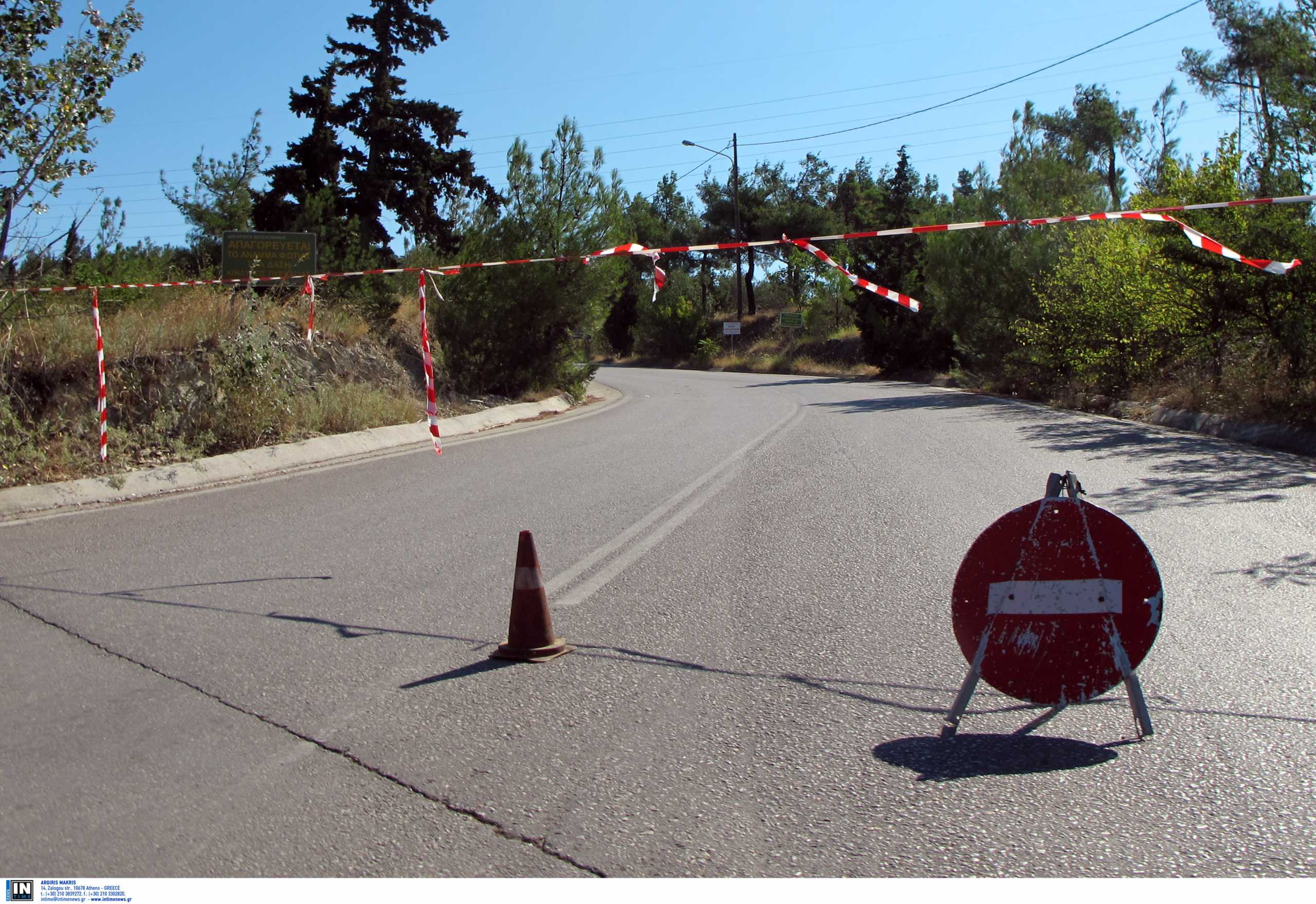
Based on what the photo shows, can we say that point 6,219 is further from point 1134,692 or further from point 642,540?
point 1134,692

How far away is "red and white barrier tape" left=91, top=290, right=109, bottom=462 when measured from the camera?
11.5 m

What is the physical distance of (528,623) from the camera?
5277mm

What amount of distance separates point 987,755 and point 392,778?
2.14 meters

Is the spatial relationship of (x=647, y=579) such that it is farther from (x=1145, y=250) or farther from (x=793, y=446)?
(x=1145, y=250)

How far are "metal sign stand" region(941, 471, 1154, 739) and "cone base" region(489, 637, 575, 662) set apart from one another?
188 cm

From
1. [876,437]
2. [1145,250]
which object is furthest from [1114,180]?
[876,437]

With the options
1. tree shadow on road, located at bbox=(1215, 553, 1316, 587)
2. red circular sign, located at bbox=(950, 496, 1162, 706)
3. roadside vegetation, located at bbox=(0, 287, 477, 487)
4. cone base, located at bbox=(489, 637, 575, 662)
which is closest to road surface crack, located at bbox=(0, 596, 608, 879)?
cone base, located at bbox=(489, 637, 575, 662)

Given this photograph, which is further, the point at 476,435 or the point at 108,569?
the point at 476,435

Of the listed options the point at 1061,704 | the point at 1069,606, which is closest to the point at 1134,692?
the point at 1061,704

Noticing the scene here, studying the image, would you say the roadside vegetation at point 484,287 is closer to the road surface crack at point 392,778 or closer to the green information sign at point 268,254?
the green information sign at point 268,254

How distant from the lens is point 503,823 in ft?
11.4

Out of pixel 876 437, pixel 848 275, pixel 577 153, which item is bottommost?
pixel 876 437

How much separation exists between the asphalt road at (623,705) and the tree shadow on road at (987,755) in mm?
18

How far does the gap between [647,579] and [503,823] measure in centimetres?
350
